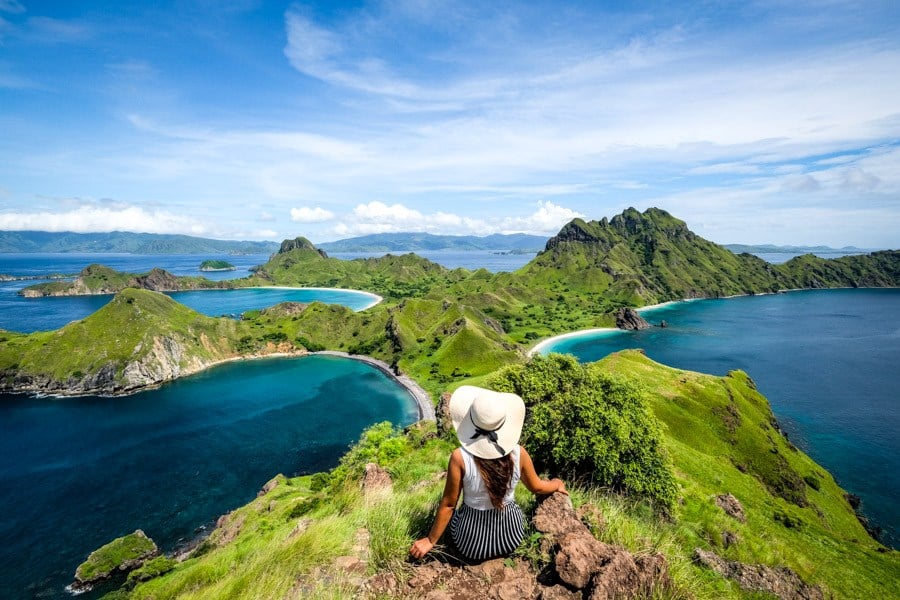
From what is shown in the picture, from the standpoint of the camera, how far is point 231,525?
48.3 meters

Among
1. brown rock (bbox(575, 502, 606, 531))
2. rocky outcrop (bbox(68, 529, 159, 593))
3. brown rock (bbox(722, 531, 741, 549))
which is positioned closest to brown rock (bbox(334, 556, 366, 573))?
brown rock (bbox(575, 502, 606, 531))

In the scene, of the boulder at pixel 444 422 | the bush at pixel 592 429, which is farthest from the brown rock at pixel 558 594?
the boulder at pixel 444 422

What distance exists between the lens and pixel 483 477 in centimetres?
724

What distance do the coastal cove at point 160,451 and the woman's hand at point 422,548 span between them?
2574 inches

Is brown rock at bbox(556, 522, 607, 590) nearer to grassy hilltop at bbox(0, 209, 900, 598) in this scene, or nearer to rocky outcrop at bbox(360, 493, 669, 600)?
rocky outcrop at bbox(360, 493, 669, 600)

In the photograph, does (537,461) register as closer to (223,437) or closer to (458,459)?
(458,459)

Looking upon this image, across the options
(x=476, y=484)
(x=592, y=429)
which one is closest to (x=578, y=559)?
(x=476, y=484)

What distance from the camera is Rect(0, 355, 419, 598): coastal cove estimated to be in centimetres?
5631

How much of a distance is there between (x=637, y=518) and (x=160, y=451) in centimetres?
9934

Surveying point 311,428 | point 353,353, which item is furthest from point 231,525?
point 353,353

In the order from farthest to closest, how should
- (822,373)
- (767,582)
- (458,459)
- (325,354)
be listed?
(325,354)
(822,373)
(767,582)
(458,459)

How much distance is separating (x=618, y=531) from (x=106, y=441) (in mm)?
114102

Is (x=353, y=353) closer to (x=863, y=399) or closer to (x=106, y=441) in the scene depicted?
(x=106, y=441)

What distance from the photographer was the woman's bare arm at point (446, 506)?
7133mm
